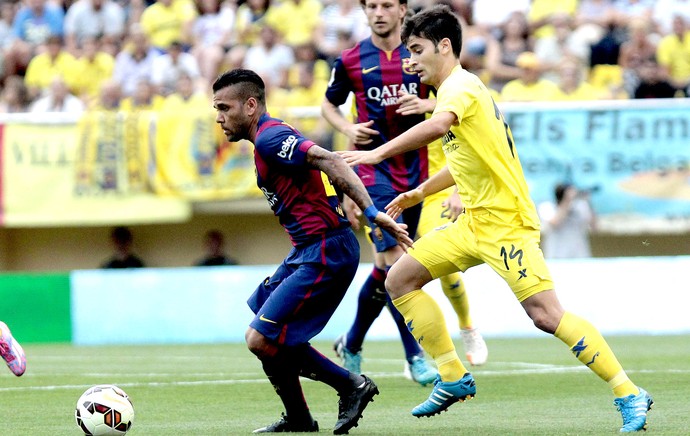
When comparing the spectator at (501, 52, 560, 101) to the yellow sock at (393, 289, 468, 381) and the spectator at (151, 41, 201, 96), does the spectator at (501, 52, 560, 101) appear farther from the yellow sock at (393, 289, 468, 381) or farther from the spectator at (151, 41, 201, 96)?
the yellow sock at (393, 289, 468, 381)

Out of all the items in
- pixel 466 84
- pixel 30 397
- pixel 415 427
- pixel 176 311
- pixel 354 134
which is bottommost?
pixel 176 311

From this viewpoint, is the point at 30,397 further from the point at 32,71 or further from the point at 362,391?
the point at 32,71

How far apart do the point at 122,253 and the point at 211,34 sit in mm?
3444

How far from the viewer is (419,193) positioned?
7.14 m

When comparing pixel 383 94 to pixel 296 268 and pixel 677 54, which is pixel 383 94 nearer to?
pixel 296 268

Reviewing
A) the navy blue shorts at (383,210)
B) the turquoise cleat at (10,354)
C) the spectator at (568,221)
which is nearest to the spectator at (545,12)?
the spectator at (568,221)

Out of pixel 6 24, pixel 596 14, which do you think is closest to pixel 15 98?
pixel 6 24

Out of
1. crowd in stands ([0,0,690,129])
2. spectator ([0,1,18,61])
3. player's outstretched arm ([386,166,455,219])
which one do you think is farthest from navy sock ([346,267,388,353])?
spectator ([0,1,18,61])

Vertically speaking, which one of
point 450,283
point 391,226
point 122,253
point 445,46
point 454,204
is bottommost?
point 122,253

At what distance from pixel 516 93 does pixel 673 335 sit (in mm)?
3572

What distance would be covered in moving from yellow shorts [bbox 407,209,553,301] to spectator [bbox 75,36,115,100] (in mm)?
12276

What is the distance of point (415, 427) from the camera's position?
705cm

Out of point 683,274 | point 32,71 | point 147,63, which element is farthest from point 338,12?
point 683,274

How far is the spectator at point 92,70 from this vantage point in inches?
730
